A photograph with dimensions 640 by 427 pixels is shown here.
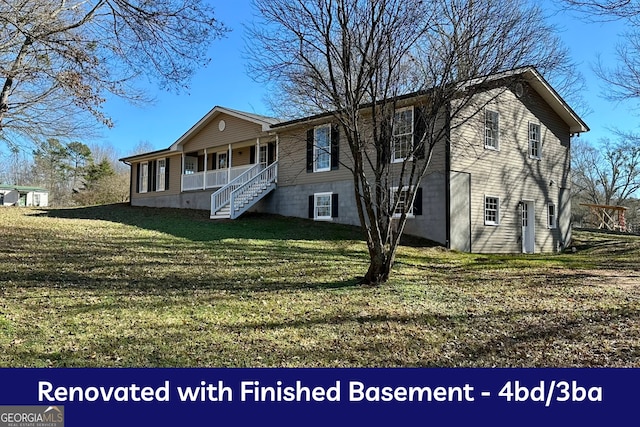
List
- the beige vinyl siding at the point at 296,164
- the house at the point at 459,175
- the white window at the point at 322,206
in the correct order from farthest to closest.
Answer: the beige vinyl siding at the point at 296,164 → the white window at the point at 322,206 → the house at the point at 459,175

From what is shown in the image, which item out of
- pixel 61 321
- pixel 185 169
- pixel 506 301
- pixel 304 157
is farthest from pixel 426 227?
pixel 185 169

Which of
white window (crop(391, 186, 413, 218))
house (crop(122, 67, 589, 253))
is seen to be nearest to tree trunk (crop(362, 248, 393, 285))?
white window (crop(391, 186, 413, 218))

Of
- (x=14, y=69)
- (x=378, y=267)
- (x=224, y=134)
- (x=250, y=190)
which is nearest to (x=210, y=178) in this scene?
(x=224, y=134)

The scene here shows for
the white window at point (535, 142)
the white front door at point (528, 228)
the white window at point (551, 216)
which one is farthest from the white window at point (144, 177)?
the white window at point (551, 216)

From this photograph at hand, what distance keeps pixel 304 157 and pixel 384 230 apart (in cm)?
1146

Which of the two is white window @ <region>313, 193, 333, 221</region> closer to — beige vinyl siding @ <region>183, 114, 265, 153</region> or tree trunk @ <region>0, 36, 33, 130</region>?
beige vinyl siding @ <region>183, 114, 265, 153</region>

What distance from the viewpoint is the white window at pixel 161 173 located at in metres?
27.1

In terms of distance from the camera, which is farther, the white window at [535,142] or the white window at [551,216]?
the white window at [551,216]

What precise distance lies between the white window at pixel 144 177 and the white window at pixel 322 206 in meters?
13.2

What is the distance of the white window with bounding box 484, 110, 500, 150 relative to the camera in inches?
669

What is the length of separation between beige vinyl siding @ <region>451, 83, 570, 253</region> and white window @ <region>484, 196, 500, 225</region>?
0.16 meters

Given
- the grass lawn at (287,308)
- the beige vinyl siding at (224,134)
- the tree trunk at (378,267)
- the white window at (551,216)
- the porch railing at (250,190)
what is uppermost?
the beige vinyl siding at (224,134)

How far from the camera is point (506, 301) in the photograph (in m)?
7.95

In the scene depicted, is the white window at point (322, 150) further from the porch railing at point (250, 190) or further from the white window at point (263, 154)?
the white window at point (263, 154)
